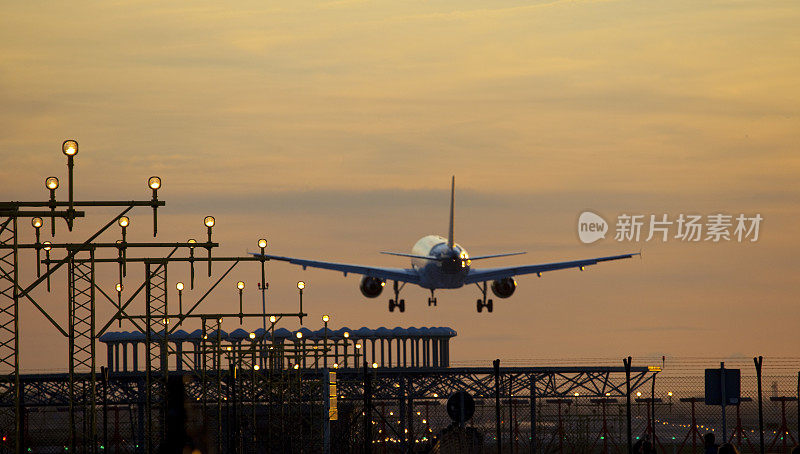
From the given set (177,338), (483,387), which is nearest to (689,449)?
(483,387)

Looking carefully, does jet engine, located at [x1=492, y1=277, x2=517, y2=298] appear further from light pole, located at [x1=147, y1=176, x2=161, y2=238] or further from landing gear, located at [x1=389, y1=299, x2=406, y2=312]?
light pole, located at [x1=147, y1=176, x2=161, y2=238]

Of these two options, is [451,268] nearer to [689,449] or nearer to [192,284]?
[689,449]

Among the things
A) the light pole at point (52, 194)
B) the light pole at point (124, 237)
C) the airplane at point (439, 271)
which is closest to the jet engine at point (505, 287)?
the airplane at point (439, 271)

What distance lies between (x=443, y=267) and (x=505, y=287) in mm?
10495

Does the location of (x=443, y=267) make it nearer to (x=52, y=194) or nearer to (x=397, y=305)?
(x=397, y=305)

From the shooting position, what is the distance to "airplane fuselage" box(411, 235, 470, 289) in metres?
94.7

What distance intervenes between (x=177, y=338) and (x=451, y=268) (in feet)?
132

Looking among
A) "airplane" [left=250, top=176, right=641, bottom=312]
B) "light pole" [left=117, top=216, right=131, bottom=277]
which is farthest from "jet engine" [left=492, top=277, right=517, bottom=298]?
"light pole" [left=117, top=216, right=131, bottom=277]

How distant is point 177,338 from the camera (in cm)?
12325

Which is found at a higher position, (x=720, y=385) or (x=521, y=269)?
(x=521, y=269)

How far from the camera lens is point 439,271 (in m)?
95.9

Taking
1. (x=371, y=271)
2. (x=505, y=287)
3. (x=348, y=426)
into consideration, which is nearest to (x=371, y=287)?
(x=371, y=271)

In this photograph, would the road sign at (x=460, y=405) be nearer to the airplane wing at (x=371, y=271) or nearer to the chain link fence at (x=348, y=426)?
the chain link fence at (x=348, y=426)

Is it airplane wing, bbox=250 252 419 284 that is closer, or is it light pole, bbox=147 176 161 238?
light pole, bbox=147 176 161 238
